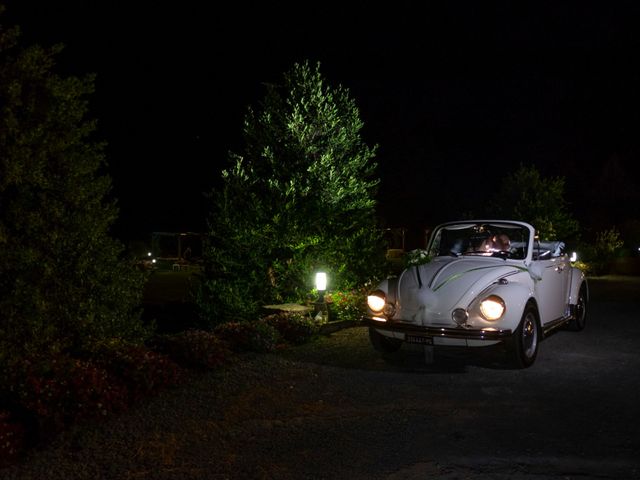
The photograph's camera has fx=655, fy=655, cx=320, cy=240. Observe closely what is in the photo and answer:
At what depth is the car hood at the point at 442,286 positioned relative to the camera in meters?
8.09

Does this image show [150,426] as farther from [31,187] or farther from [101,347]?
[31,187]

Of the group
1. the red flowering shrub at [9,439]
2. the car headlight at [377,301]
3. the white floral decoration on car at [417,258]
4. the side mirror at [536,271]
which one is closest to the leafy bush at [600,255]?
the side mirror at [536,271]

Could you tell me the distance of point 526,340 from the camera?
27.4ft

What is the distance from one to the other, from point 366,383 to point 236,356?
2116 millimetres

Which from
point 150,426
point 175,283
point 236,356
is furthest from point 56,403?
point 175,283

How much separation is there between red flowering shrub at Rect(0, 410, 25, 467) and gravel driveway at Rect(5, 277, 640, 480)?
150 millimetres

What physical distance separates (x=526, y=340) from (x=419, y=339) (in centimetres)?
147

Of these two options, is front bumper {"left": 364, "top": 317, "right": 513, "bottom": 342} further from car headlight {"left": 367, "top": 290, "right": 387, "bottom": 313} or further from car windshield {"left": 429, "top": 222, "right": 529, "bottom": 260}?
car windshield {"left": 429, "top": 222, "right": 529, "bottom": 260}

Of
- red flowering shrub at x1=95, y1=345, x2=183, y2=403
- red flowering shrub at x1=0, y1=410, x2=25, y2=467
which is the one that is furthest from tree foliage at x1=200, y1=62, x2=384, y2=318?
red flowering shrub at x1=0, y1=410, x2=25, y2=467

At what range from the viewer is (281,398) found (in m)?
6.76

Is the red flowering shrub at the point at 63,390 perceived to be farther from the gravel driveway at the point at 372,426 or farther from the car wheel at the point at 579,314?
the car wheel at the point at 579,314

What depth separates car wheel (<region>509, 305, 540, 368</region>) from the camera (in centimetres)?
803

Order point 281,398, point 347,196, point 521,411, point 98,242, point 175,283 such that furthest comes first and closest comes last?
1. point 175,283
2. point 347,196
3. point 98,242
4. point 281,398
5. point 521,411

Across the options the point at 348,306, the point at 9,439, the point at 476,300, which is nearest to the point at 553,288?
the point at 476,300
